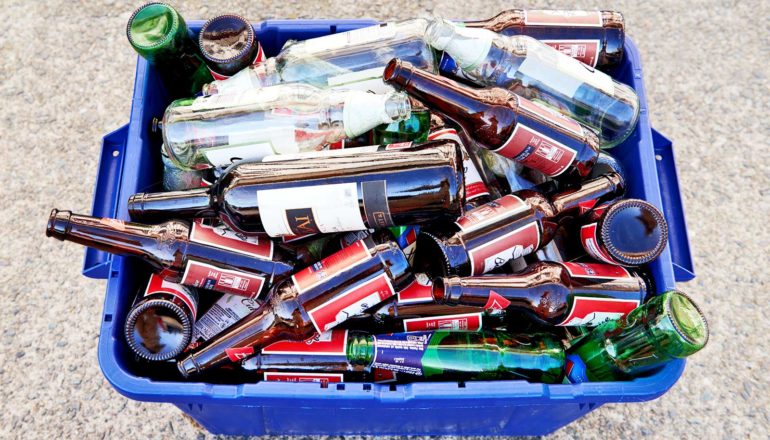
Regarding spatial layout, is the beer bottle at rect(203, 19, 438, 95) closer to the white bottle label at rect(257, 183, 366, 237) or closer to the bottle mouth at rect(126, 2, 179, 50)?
the bottle mouth at rect(126, 2, 179, 50)

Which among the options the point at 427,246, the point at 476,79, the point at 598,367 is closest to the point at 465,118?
the point at 476,79

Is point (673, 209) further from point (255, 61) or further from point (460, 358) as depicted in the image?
point (255, 61)

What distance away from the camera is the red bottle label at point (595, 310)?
1538mm

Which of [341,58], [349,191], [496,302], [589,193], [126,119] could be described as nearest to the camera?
[349,191]

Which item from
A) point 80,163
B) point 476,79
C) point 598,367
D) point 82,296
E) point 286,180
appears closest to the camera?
point 286,180

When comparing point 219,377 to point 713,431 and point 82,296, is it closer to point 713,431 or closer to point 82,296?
point 82,296

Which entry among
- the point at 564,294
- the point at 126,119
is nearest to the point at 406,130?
the point at 564,294

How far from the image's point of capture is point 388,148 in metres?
1.47

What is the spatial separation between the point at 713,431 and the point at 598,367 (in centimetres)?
81

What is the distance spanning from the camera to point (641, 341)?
1.44 meters

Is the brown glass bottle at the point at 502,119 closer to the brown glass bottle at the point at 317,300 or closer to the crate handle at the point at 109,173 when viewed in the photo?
the brown glass bottle at the point at 317,300

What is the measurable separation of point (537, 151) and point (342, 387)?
0.65 metres

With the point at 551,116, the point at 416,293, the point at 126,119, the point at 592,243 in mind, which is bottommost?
the point at 126,119

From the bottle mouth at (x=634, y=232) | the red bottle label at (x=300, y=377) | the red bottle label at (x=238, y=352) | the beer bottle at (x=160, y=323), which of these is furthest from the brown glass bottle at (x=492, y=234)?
the beer bottle at (x=160, y=323)
